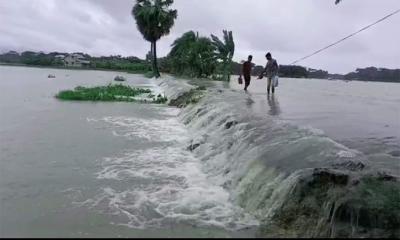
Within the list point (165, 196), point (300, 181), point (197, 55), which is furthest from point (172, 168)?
point (197, 55)

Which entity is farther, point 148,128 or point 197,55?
point 197,55

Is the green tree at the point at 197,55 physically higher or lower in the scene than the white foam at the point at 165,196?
higher

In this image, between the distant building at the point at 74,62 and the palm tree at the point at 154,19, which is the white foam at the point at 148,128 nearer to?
the palm tree at the point at 154,19

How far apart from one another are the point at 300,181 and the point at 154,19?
48.3m

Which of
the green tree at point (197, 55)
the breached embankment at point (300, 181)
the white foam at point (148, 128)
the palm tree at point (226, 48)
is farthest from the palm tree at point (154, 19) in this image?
the breached embankment at point (300, 181)

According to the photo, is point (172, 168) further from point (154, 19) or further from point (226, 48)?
point (154, 19)

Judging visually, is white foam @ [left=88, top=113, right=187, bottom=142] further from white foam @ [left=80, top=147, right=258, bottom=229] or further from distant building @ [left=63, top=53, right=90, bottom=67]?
distant building @ [left=63, top=53, right=90, bottom=67]

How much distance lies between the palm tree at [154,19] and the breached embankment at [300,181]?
42.7m

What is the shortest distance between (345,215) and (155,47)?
50539 millimetres

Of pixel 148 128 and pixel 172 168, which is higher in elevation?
pixel 172 168

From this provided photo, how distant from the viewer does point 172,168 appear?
1124 centimetres

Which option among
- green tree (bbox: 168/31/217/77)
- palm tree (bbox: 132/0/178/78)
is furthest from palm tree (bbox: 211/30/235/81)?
palm tree (bbox: 132/0/178/78)

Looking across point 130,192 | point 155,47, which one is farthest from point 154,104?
point 155,47

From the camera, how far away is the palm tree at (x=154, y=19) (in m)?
53.8
